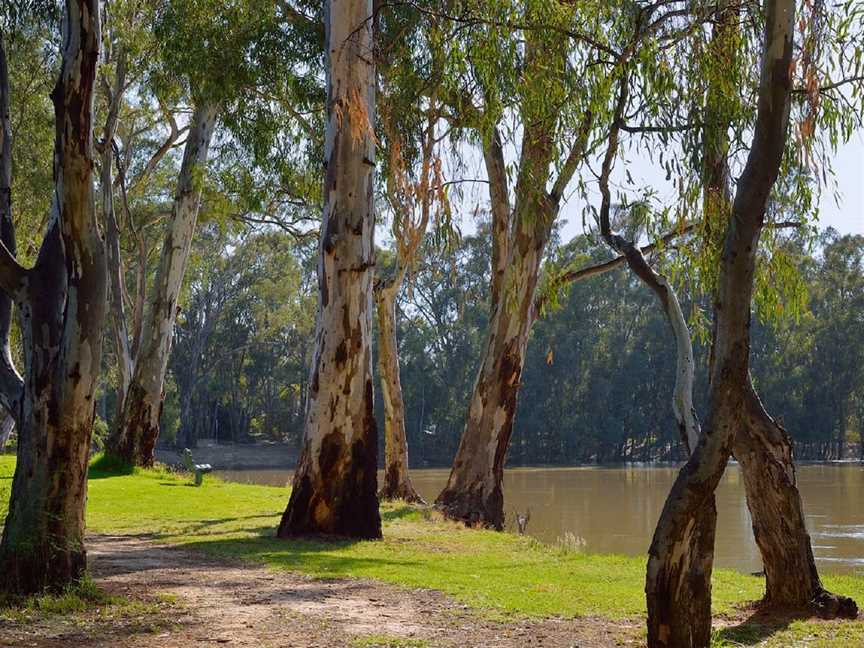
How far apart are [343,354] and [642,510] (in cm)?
1389

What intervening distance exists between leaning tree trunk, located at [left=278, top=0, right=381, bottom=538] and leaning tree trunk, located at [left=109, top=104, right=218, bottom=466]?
744cm

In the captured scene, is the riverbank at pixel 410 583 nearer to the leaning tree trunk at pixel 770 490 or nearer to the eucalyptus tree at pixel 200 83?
the leaning tree trunk at pixel 770 490

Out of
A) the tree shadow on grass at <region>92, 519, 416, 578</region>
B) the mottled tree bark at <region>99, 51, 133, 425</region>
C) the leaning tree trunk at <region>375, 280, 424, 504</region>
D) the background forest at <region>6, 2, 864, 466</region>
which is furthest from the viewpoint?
the background forest at <region>6, 2, 864, 466</region>

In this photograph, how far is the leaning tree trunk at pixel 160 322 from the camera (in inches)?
653

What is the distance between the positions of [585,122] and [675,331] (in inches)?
54.8

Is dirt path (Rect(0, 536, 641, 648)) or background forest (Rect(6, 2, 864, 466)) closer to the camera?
dirt path (Rect(0, 536, 641, 648))

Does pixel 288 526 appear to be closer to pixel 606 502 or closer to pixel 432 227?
pixel 432 227

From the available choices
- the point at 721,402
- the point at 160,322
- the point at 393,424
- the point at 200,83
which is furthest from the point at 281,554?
the point at 160,322

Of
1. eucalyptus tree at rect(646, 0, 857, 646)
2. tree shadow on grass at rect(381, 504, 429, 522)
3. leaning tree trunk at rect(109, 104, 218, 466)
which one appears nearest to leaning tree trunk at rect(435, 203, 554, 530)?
tree shadow on grass at rect(381, 504, 429, 522)

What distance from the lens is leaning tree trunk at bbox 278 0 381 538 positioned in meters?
9.29

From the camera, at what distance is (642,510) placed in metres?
21.9

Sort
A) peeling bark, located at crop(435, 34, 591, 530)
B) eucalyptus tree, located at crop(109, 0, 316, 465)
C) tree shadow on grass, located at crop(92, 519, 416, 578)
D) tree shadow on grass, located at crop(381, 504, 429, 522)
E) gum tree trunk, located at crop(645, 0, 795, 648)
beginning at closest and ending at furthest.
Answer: gum tree trunk, located at crop(645, 0, 795, 648), tree shadow on grass, located at crop(92, 519, 416, 578), tree shadow on grass, located at crop(381, 504, 429, 522), peeling bark, located at crop(435, 34, 591, 530), eucalyptus tree, located at crop(109, 0, 316, 465)

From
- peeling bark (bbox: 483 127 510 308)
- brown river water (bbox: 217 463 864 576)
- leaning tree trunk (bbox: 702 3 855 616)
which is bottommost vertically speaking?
brown river water (bbox: 217 463 864 576)

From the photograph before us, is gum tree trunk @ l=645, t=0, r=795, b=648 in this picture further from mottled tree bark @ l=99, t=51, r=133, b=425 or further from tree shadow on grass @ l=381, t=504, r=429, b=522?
mottled tree bark @ l=99, t=51, r=133, b=425
